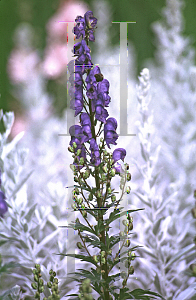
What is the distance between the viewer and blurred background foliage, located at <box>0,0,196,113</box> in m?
0.78

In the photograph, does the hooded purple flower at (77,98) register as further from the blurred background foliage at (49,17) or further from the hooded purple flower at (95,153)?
the blurred background foliage at (49,17)

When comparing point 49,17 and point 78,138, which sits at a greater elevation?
point 49,17

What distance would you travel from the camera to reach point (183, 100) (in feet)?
2.74

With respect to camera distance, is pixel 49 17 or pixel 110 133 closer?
pixel 110 133

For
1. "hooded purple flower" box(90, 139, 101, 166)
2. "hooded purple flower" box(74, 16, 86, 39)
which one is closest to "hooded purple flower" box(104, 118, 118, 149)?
"hooded purple flower" box(90, 139, 101, 166)

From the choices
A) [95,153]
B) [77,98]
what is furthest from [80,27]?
[95,153]

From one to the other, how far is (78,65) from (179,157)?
457mm

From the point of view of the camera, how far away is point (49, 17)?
0.79m

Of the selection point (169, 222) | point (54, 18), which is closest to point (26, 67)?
point (54, 18)

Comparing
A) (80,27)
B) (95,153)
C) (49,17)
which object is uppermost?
(49,17)

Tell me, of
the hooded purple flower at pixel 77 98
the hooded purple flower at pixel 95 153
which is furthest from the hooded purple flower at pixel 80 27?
the hooded purple flower at pixel 95 153

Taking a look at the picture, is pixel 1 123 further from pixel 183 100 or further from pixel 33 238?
pixel 183 100

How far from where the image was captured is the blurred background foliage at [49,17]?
2.57 ft

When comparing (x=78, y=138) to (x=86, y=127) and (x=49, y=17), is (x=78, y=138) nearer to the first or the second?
(x=86, y=127)
